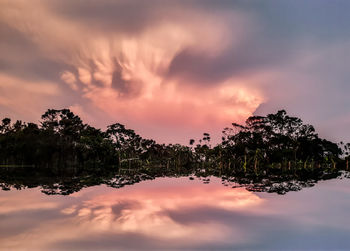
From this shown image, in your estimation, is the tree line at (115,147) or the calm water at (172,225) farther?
the tree line at (115,147)

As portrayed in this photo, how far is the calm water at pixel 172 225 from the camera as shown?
171 inches

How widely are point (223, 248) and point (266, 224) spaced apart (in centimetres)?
174

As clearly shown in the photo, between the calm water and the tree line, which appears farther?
the tree line

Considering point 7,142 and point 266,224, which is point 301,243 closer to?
point 266,224

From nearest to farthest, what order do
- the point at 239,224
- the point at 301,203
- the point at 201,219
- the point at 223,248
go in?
1. the point at 223,248
2. the point at 239,224
3. the point at 201,219
4. the point at 301,203

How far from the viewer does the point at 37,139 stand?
183ft

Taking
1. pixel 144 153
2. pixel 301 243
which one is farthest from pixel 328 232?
pixel 144 153

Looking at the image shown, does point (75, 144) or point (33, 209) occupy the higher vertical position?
point (75, 144)

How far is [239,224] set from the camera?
5.48m

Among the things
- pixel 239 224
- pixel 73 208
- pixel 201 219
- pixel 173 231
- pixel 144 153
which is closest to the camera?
pixel 173 231

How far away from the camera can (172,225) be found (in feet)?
17.7

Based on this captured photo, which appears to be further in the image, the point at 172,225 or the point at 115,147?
the point at 115,147

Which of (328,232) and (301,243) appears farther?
(328,232)

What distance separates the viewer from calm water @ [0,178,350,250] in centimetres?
436
